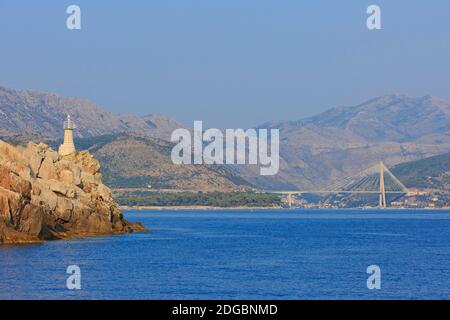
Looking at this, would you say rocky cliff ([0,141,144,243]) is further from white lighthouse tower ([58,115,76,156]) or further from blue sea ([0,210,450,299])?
white lighthouse tower ([58,115,76,156])

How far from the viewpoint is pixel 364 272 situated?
61562 mm

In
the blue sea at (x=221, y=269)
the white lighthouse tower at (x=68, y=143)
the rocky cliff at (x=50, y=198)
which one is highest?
the white lighthouse tower at (x=68, y=143)

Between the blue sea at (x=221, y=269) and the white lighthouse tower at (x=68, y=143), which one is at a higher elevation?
the white lighthouse tower at (x=68, y=143)

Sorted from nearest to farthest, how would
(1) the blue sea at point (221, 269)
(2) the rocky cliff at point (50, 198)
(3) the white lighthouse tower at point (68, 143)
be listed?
1. (1) the blue sea at point (221, 269)
2. (2) the rocky cliff at point (50, 198)
3. (3) the white lighthouse tower at point (68, 143)

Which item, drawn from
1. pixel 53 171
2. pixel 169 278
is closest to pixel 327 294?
pixel 169 278

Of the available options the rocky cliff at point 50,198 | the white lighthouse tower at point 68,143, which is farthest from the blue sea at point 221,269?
the white lighthouse tower at point 68,143

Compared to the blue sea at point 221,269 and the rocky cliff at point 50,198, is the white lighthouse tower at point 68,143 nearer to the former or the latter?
the rocky cliff at point 50,198

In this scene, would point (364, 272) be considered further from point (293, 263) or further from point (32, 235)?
point (32, 235)

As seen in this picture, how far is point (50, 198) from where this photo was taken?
8312 cm

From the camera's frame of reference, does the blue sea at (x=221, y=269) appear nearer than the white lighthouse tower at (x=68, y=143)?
Yes

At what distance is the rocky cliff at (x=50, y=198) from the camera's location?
235ft

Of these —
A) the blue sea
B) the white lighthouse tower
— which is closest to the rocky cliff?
the blue sea

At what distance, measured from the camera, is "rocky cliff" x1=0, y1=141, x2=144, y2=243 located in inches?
2820
